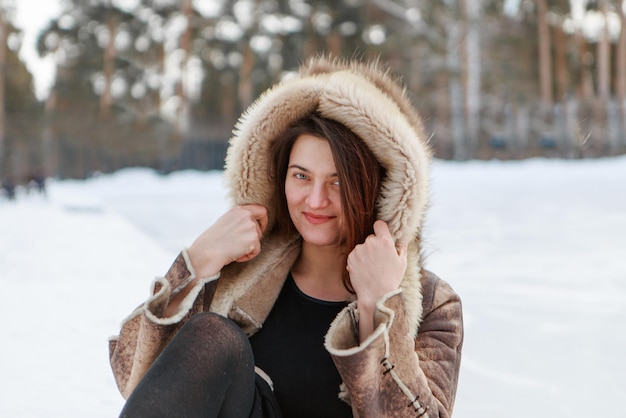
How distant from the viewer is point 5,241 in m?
6.72

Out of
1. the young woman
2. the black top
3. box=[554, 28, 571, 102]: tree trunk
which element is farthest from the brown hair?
box=[554, 28, 571, 102]: tree trunk

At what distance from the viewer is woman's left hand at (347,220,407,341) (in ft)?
4.53

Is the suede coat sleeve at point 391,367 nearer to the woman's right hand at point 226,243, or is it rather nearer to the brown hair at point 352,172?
the brown hair at point 352,172

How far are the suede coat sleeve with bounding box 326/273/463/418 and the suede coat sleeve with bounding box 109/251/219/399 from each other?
1.14 ft

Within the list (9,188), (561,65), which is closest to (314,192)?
(9,188)

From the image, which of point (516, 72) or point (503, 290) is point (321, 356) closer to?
Answer: point (503, 290)

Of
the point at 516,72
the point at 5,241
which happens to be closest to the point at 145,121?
the point at 516,72

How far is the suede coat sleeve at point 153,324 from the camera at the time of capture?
4.75 feet

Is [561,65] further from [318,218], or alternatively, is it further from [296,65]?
[318,218]

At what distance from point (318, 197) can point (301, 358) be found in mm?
397

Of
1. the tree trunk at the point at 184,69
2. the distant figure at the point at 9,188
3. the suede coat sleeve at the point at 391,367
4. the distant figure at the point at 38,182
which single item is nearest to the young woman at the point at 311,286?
the suede coat sleeve at the point at 391,367

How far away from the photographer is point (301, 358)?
63.5 inches

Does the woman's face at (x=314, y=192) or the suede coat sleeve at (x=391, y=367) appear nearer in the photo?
the suede coat sleeve at (x=391, y=367)

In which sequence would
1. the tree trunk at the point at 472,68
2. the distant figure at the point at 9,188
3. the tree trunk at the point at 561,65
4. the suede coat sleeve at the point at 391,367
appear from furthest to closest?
the tree trunk at the point at 561,65
the tree trunk at the point at 472,68
the distant figure at the point at 9,188
the suede coat sleeve at the point at 391,367
